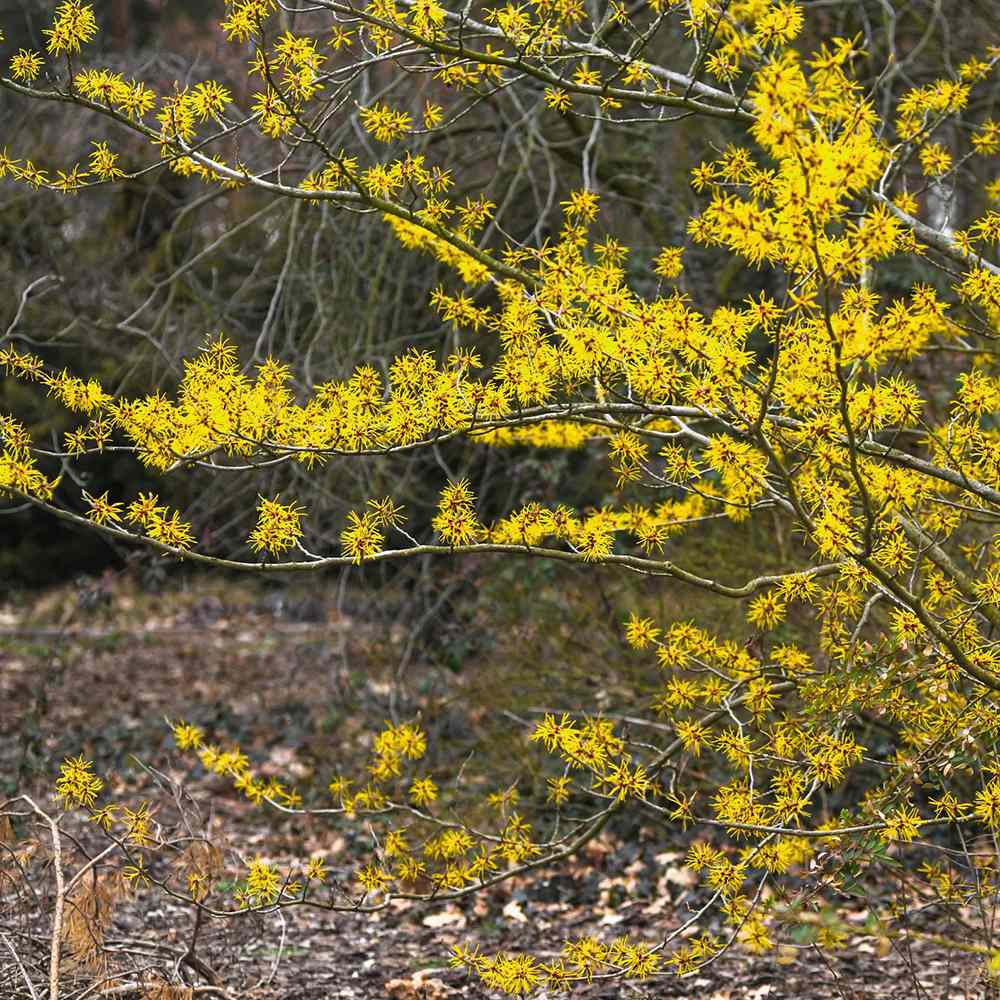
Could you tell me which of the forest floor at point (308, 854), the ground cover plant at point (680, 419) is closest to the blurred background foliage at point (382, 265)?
the forest floor at point (308, 854)

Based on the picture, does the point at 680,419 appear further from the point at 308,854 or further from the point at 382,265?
the point at 308,854

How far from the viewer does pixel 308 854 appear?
5.93 m

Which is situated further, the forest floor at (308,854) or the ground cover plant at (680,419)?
the forest floor at (308,854)

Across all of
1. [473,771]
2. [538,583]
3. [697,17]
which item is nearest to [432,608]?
[538,583]

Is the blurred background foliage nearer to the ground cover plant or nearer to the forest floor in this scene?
the forest floor

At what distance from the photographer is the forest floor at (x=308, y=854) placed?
163 inches

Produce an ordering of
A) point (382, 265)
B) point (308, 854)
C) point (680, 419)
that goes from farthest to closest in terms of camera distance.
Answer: point (382, 265), point (308, 854), point (680, 419)

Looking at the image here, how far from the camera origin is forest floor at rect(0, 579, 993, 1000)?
414 cm

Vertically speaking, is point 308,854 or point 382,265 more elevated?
point 382,265

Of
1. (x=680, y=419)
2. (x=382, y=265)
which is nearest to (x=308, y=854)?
(x=382, y=265)

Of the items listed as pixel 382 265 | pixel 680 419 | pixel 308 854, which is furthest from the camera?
pixel 382 265

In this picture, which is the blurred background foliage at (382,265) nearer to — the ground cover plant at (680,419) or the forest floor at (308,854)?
the forest floor at (308,854)

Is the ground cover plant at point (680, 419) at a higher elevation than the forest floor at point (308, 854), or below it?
higher

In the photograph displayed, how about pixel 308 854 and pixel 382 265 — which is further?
pixel 382 265
